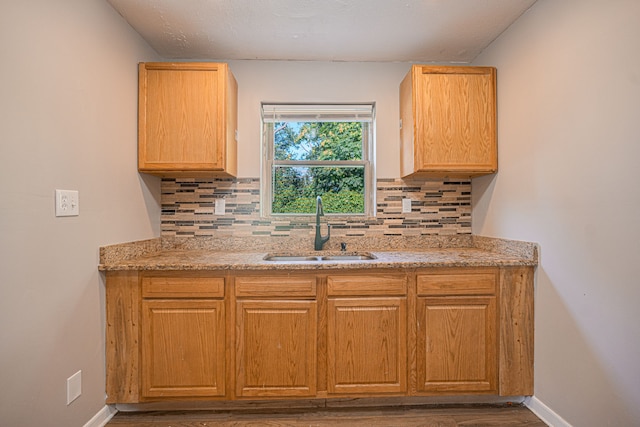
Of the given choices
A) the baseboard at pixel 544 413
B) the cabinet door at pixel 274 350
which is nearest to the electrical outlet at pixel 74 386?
the cabinet door at pixel 274 350

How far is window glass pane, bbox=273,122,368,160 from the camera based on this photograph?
255cm

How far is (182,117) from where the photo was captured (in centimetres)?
207

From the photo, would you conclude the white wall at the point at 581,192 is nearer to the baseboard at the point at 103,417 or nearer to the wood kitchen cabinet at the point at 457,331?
the wood kitchen cabinet at the point at 457,331

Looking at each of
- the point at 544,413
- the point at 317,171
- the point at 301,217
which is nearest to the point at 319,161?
the point at 317,171

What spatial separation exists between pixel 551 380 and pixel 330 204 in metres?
1.75

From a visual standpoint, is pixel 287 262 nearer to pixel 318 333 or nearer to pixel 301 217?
pixel 318 333

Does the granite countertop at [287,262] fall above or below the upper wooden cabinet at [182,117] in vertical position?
below

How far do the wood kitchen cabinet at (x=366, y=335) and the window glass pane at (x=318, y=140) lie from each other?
1147 millimetres

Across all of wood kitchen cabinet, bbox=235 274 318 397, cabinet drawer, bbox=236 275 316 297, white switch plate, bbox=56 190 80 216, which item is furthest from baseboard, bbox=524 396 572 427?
white switch plate, bbox=56 190 80 216

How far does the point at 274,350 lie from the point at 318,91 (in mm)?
1869

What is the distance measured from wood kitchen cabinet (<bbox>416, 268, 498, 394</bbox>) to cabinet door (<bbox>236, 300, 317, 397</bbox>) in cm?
65

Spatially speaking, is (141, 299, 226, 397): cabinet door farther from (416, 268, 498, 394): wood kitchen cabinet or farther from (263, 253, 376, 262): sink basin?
(416, 268, 498, 394): wood kitchen cabinet

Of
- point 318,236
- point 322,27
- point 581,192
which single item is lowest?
point 318,236

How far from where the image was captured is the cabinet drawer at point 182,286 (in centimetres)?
176
